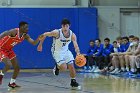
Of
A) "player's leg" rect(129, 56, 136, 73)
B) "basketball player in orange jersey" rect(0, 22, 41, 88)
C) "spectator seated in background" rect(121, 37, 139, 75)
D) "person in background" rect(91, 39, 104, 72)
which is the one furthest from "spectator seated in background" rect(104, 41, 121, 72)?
"basketball player in orange jersey" rect(0, 22, 41, 88)

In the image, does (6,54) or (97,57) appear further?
(97,57)

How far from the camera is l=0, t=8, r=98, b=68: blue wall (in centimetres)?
2014

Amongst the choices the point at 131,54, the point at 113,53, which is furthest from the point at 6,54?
the point at 113,53

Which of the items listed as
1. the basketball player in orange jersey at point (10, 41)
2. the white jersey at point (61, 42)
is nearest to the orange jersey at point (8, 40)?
the basketball player in orange jersey at point (10, 41)

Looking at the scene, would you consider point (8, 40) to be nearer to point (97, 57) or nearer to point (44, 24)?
point (97, 57)

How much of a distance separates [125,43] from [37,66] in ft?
19.0

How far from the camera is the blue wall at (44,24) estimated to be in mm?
20141

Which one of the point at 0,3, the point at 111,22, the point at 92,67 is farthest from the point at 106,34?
the point at 0,3

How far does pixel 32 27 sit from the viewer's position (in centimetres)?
2031

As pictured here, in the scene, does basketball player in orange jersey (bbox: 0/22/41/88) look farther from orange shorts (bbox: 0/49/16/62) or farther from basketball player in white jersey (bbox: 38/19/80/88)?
basketball player in white jersey (bbox: 38/19/80/88)

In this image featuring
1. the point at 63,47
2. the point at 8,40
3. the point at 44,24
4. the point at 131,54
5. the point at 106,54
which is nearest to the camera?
the point at 8,40

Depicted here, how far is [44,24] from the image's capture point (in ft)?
66.7

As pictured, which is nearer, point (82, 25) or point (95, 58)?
point (95, 58)

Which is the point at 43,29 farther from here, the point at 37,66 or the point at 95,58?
the point at 95,58
